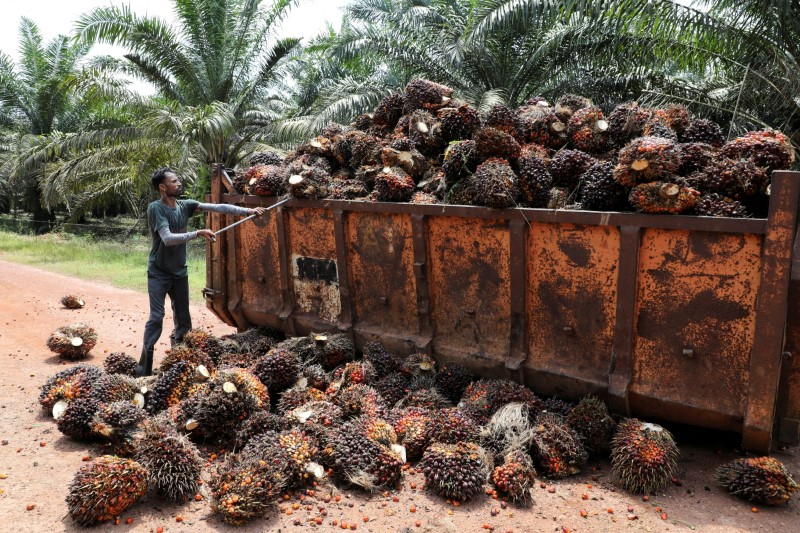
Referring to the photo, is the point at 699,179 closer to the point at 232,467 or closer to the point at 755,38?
the point at 232,467

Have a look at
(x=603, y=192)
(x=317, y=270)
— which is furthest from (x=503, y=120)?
(x=317, y=270)

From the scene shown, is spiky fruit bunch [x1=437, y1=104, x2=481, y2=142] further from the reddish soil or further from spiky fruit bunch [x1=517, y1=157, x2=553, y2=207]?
the reddish soil

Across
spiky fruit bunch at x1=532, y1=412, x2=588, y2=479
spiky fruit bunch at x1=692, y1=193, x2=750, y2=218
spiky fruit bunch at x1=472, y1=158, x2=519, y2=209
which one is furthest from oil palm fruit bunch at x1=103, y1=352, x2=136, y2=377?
spiky fruit bunch at x1=692, y1=193, x2=750, y2=218

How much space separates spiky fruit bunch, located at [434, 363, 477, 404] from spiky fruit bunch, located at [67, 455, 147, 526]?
2073mm

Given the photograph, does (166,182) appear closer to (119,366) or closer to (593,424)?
(119,366)

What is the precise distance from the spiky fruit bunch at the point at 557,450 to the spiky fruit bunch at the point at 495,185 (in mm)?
1514

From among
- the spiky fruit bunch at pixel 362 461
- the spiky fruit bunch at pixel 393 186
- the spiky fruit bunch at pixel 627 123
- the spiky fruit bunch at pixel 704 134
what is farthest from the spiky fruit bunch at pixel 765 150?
the spiky fruit bunch at pixel 362 461

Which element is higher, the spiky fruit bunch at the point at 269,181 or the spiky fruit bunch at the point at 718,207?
the spiky fruit bunch at the point at 269,181

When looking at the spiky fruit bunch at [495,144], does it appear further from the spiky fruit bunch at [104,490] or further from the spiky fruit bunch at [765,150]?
the spiky fruit bunch at [104,490]

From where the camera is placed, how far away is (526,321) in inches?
171

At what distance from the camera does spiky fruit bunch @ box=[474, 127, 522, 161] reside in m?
4.73

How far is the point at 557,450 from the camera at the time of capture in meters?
3.78

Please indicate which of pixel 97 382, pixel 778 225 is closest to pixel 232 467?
pixel 97 382

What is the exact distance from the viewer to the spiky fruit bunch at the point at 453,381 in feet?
14.8
